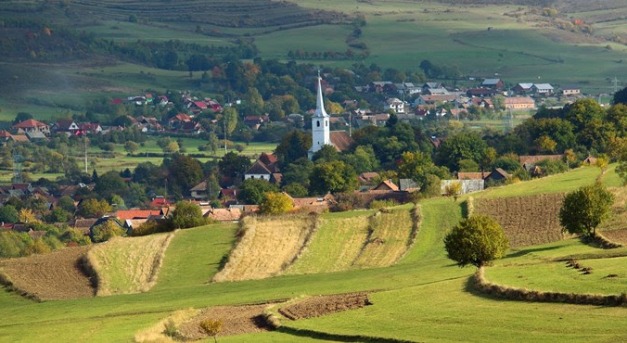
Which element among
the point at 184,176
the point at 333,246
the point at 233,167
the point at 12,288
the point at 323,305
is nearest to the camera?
the point at 323,305

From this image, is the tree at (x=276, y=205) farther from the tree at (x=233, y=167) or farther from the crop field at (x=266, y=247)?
the tree at (x=233, y=167)

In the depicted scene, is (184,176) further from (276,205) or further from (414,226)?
(414,226)

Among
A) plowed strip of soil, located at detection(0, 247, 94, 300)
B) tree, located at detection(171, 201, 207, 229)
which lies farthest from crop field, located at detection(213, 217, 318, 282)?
tree, located at detection(171, 201, 207, 229)

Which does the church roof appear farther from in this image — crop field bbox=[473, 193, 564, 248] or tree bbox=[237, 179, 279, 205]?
crop field bbox=[473, 193, 564, 248]

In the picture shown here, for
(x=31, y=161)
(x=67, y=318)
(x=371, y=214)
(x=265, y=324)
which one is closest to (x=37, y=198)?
(x=31, y=161)

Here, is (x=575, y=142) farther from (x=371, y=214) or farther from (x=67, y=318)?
(x=67, y=318)

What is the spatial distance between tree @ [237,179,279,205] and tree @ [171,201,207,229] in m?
26.8

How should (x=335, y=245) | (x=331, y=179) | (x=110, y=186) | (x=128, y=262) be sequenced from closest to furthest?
1. (x=128, y=262)
2. (x=335, y=245)
3. (x=331, y=179)
4. (x=110, y=186)

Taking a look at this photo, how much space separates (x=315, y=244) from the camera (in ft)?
252

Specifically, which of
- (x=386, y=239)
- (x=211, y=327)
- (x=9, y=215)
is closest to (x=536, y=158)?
(x=9, y=215)

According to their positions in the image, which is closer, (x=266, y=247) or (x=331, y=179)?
(x=266, y=247)

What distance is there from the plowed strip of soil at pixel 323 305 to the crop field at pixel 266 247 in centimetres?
1458

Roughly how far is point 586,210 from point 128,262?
19792 mm

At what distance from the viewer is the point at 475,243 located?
2303 inches
